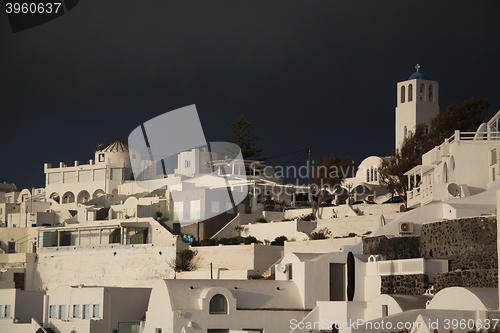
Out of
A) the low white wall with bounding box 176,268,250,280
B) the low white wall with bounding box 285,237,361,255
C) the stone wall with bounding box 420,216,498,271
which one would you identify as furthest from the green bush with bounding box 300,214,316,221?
the stone wall with bounding box 420,216,498,271

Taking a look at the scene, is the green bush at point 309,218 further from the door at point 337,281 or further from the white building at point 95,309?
the door at point 337,281

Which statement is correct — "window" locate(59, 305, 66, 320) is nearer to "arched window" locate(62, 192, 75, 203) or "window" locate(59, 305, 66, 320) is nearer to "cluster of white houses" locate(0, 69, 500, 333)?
"cluster of white houses" locate(0, 69, 500, 333)

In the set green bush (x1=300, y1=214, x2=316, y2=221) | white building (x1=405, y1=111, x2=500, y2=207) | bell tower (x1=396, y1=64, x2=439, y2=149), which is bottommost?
green bush (x1=300, y1=214, x2=316, y2=221)

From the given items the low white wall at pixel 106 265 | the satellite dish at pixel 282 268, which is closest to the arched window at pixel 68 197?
the low white wall at pixel 106 265

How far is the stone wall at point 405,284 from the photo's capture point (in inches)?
811

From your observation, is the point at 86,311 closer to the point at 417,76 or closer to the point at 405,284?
the point at 405,284

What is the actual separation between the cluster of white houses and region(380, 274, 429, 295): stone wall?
0.07 m

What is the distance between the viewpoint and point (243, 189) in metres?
47.3

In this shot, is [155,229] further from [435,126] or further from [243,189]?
[435,126]

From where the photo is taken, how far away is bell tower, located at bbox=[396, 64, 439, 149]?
47.5 m

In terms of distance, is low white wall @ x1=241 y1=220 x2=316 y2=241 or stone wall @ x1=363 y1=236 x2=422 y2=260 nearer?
stone wall @ x1=363 y1=236 x2=422 y2=260

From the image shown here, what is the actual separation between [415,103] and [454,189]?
66.2ft

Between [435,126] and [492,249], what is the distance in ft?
68.6

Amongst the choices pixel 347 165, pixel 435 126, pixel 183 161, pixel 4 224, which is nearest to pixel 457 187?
pixel 435 126
